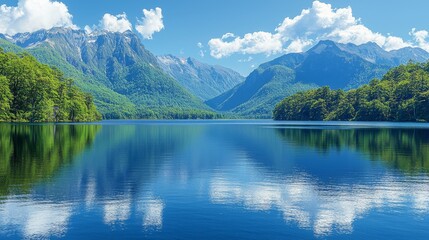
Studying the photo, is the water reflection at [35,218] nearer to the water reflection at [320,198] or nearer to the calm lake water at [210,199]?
the calm lake water at [210,199]

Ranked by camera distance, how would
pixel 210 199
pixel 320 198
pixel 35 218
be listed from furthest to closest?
1. pixel 320 198
2. pixel 210 199
3. pixel 35 218

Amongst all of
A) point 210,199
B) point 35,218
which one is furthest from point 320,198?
point 35,218

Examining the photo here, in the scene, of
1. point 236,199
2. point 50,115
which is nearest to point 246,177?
point 236,199

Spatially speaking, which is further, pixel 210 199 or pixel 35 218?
pixel 210 199

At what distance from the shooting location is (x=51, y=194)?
2642cm

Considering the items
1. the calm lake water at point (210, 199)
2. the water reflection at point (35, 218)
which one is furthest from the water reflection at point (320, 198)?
the water reflection at point (35, 218)

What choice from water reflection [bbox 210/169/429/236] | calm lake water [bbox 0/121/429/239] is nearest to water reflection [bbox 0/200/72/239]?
calm lake water [bbox 0/121/429/239]

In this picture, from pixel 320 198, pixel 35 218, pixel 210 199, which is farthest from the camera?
pixel 320 198

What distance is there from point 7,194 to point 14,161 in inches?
683

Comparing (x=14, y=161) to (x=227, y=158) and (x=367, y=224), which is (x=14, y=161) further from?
(x=367, y=224)

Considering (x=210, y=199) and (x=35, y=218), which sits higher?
(x=35, y=218)

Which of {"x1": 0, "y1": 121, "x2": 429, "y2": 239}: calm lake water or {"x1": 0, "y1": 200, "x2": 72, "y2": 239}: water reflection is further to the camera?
{"x1": 0, "y1": 121, "x2": 429, "y2": 239}: calm lake water

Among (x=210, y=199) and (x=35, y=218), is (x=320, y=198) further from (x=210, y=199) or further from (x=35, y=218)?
(x=35, y=218)

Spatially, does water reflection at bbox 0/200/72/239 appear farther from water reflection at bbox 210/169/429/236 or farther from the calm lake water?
water reflection at bbox 210/169/429/236
